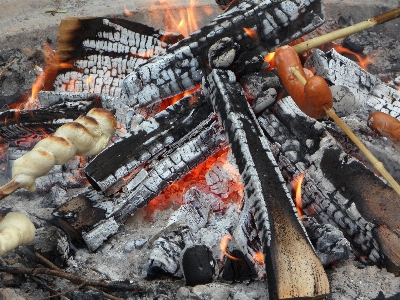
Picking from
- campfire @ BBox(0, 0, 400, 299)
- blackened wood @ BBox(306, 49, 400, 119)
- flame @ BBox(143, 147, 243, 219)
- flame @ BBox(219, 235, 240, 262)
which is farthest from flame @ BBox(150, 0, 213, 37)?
flame @ BBox(219, 235, 240, 262)

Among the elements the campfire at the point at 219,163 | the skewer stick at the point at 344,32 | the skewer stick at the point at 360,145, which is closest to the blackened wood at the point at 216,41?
the campfire at the point at 219,163

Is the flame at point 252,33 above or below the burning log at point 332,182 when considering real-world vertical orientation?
above

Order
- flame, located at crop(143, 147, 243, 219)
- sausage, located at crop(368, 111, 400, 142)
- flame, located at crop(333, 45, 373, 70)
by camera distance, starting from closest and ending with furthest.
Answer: sausage, located at crop(368, 111, 400, 142), flame, located at crop(143, 147, 243, 219), flame, located at crop(333, 45, 373, 70)

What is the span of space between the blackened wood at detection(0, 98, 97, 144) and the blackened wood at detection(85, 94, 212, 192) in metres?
0.74

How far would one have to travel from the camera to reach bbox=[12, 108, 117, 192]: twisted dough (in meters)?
2.53

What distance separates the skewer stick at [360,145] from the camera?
2781 mm

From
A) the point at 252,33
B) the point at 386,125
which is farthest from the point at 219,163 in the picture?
the point at 386,125

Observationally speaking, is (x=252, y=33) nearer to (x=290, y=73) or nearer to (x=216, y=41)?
(x=216, y=41)

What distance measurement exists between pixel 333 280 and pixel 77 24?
3077 mm

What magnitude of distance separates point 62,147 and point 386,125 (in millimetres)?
2059

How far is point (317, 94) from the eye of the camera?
301 cm

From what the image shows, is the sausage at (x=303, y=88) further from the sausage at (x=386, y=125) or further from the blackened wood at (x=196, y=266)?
the blackened wood at (x=196, y=266)

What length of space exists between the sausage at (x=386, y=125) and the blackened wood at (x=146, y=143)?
44.3 inches

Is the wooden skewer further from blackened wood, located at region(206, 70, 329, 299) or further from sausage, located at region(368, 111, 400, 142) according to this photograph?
sausage, located at region(368, 111, 400, 142)
